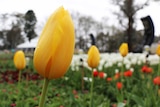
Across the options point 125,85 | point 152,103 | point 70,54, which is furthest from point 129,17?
point 70,54

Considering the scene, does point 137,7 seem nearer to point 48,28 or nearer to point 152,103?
point 152,103

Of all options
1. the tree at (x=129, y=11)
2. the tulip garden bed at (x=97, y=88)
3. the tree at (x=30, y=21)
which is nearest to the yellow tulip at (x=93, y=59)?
the tulip garden bed at (x=97, y=88)

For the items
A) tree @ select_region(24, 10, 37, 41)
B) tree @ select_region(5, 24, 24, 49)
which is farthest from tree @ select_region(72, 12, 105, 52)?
tree @ select_region(24, 10, 37, 41)

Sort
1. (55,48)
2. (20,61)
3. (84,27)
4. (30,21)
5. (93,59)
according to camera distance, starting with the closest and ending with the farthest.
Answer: (55,48) → (93,59) → (20,61) → (30,21) → (84,27)

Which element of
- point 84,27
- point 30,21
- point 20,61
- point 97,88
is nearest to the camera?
point 20,61

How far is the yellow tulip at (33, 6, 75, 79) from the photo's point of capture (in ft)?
2.56

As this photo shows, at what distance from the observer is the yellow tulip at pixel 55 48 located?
2.56ft

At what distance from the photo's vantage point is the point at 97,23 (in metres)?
42.1

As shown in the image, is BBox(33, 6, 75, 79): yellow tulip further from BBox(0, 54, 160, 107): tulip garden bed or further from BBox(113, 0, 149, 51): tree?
BBox(113, 0, 149, 51): tree

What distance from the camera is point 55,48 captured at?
78 centimetres

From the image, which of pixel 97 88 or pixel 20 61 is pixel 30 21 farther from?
pixel 20 61

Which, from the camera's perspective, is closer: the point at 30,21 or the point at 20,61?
the point at 20,61

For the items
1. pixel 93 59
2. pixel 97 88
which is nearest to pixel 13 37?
pixel 97 88

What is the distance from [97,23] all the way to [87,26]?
61.2 inches
